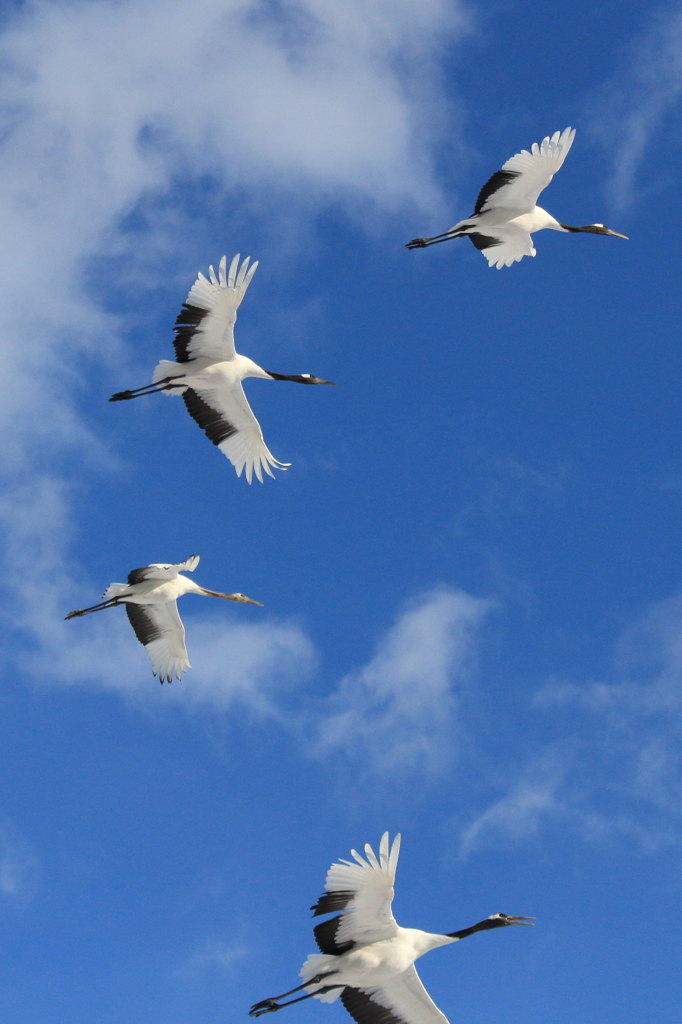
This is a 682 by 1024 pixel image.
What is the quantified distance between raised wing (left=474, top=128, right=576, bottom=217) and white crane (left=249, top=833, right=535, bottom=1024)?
1224 cm

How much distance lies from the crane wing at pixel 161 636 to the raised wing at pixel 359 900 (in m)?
8.54

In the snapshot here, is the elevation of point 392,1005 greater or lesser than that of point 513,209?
lesser

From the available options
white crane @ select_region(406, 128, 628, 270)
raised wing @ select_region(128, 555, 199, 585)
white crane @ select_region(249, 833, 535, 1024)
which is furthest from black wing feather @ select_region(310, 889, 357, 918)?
white crane @ select_region(406, 128, 628, 270)

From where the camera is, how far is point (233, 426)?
77.6ft

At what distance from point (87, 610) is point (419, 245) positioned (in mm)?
9428

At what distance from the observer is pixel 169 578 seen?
23.4 metres

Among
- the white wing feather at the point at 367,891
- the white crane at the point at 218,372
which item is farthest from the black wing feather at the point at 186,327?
the white wing feather at the point at 367,891

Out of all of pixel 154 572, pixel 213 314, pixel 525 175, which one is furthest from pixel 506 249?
pixel 154 572

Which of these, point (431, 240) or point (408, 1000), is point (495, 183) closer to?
point (431, 240)

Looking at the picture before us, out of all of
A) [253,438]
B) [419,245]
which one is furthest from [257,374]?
[419,245]

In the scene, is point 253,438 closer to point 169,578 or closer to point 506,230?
point 169,578

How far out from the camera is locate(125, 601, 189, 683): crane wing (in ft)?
79.7

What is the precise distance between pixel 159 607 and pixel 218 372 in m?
4.83

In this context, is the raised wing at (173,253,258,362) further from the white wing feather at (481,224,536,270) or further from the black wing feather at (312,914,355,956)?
the black wing feather at (312,914,355,956)
